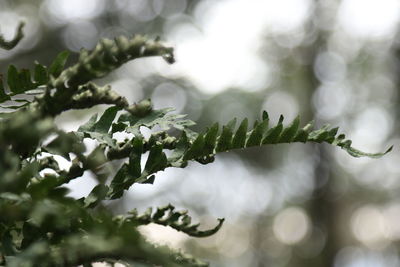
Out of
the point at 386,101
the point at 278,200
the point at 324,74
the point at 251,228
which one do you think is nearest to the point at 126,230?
the point at 324,74

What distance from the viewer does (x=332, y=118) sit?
Result: 50.2ft

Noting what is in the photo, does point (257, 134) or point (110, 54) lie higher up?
point (110, 54)

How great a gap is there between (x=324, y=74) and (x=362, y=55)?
130 cm

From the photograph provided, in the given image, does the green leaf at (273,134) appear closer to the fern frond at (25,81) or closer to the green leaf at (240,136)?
the green leaf at (240,136)

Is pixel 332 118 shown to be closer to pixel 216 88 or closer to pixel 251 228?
pixel 216 88

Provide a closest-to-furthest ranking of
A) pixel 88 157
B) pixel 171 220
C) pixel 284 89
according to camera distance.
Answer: pixel 88 157, pixel 171 220, pixel 284 89

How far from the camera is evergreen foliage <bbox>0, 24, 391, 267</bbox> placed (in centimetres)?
65

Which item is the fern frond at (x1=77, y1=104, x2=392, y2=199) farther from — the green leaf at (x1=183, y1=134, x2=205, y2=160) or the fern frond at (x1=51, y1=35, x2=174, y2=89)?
the fern frond at (x1=51, y1=35, x2=174, y2=89)

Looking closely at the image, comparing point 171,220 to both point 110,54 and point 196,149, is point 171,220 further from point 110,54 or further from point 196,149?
point 110,54

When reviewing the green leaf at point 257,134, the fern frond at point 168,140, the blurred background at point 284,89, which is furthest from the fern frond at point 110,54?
the blurred background at point 284,89

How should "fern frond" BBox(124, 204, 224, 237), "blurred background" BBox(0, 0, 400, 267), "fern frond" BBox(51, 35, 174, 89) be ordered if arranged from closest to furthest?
"fern frond" BBox(51, 35, 174, 89)
"fern frond" BBox(124, 204, 224, 237)
"blurred background" BBox(0, 0, 400, 267)

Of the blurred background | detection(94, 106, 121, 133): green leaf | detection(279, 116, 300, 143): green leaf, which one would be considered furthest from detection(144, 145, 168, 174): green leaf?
the blurred background

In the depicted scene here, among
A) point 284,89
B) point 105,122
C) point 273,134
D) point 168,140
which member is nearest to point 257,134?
point 273,134

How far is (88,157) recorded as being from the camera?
816 mm
